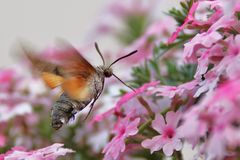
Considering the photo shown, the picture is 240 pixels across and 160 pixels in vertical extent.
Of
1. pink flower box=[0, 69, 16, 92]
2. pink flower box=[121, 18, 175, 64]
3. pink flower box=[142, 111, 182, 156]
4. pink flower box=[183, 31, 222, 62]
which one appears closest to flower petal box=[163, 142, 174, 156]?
pink flower box=[142, 111, 182, 156]

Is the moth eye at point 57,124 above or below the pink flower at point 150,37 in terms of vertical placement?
below

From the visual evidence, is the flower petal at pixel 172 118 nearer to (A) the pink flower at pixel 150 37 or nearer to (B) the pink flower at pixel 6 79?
(A) the pink flower at pixel 150 37

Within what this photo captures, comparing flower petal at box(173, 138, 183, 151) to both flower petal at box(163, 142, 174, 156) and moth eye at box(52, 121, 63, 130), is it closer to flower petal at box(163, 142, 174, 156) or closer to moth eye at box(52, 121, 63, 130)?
flower petal at box(163, 142, 174, 156)

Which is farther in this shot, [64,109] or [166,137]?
[64,109]

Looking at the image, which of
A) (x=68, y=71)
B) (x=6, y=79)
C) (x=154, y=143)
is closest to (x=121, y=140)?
(x=154, y=143)

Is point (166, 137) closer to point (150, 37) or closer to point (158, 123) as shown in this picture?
point (158, 123)

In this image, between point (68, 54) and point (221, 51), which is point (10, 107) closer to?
point (68, 54)

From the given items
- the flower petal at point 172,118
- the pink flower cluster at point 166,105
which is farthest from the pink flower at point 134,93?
the flower petal at point 172,118

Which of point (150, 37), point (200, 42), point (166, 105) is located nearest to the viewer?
point (200, 42)
